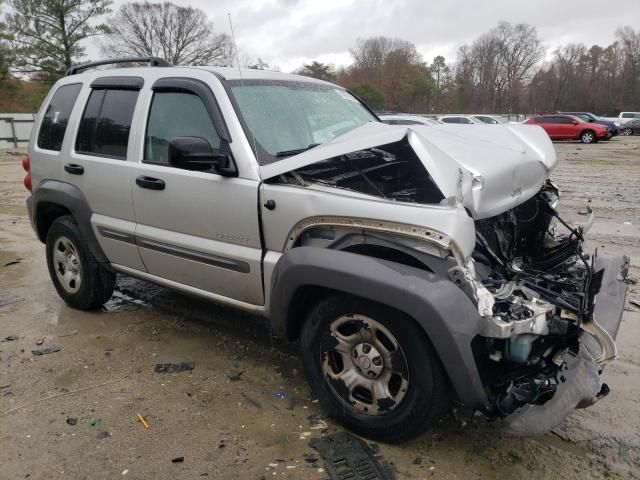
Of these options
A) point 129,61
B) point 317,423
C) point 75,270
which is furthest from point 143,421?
point 129,61

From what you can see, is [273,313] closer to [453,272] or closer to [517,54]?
[453,272]

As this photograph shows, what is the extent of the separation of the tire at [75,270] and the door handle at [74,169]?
47cm

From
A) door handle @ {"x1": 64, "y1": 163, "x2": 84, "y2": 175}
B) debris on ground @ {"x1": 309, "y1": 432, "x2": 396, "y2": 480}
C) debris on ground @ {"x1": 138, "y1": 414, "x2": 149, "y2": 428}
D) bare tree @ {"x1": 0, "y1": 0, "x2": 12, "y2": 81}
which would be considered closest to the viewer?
debris on ground @ {"x1": 309, "y1": 432, "x2": 396, "y2": 480}

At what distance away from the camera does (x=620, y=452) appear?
9.33 ft

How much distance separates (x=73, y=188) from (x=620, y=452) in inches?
165

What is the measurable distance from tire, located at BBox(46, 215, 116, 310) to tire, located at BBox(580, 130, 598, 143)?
2875 centimetres

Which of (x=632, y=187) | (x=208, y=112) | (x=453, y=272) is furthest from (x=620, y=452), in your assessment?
(x=632, y=187)

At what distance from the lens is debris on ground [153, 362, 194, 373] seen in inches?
A: 147

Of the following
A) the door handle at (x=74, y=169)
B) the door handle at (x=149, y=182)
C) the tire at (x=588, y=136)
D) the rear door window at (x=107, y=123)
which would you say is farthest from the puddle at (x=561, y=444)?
the tire at (x=588, y=136)

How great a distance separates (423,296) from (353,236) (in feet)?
1.87

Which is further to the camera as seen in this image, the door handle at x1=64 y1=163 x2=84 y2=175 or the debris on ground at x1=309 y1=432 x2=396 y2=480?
the door handle at x1=64 y1=163 x2=84 y2=175

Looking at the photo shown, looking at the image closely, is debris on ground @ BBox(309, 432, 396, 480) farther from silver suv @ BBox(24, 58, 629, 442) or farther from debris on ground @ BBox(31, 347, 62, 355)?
debris on ground @ BBox(31, 347, 62, 355)

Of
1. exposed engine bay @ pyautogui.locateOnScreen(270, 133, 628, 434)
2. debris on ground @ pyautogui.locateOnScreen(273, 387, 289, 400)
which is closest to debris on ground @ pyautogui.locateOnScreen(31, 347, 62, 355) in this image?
debris on ground @ pyautogui.locateOnScreen(273, 387, 289, 400)

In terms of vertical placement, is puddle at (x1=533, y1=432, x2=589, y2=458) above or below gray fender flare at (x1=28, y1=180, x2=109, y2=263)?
below
